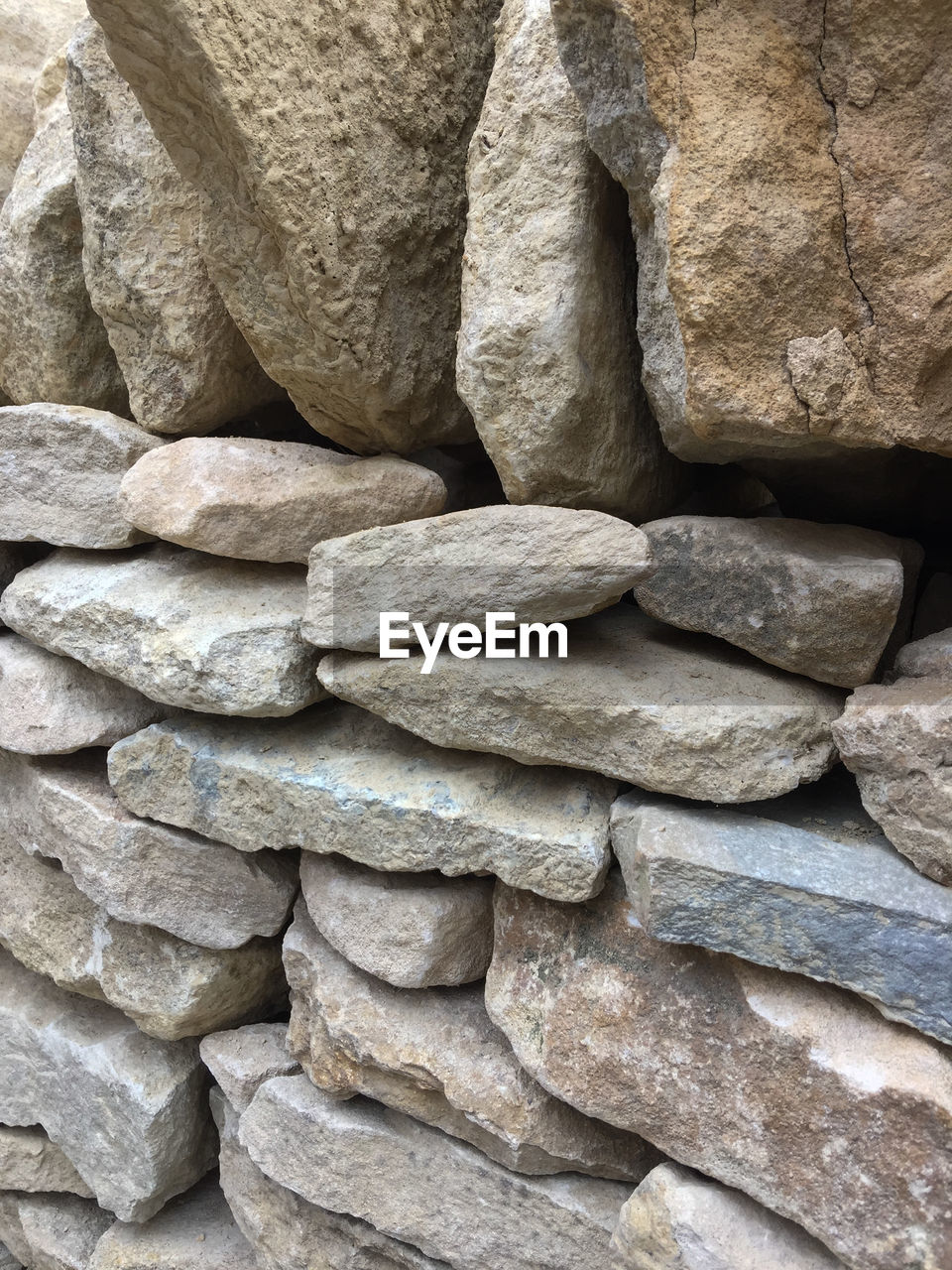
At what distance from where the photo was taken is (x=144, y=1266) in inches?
73.1

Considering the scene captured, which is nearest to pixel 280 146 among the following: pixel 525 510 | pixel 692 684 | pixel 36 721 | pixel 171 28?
pixel 171 28

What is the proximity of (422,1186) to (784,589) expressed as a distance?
1.11m

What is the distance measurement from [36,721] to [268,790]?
56 centimetres

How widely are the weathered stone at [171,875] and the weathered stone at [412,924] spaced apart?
0.60ft

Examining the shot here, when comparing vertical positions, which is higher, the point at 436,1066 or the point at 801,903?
the point at 801,903

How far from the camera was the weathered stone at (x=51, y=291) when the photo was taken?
1.75m

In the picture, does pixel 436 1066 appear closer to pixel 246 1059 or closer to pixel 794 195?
pixel 246 1059

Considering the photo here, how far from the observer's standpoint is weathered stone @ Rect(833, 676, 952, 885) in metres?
1.05

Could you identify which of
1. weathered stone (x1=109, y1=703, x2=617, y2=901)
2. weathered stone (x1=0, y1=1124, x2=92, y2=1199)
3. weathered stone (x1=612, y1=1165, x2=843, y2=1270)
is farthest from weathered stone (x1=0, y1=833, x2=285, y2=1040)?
weathered stone (x1=612, y1=1165, x2=843, y2=1270)

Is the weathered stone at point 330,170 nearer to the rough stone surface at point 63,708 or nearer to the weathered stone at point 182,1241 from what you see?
the rough stone surface at point 63,708

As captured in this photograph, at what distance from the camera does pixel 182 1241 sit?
1888 mm

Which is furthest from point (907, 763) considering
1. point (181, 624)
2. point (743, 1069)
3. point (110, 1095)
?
point (110, 1095)

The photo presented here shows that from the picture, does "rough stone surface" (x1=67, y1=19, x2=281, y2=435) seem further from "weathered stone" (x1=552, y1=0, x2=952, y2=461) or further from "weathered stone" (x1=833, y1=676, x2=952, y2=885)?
"weathered stone" (x1=833, y1=676, x2=952, y2=885)

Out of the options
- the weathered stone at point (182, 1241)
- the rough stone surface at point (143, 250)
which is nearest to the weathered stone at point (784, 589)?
the rough stone surface at point (143, 250)
